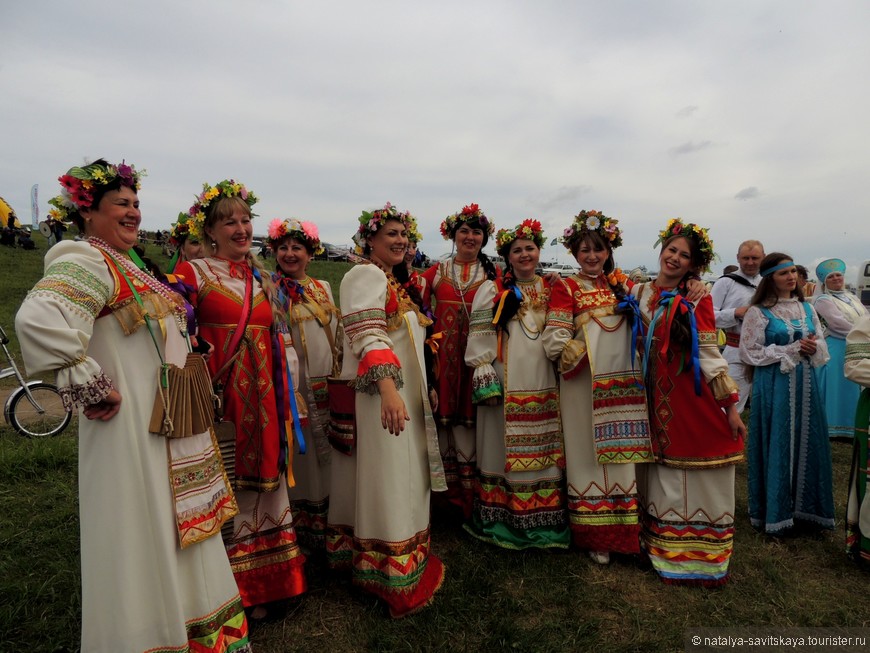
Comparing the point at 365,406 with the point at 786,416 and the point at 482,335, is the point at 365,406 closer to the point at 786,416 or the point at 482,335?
the point at 482,335

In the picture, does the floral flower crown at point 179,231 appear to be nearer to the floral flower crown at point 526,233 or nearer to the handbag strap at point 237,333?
the handbag strap at point 237,333

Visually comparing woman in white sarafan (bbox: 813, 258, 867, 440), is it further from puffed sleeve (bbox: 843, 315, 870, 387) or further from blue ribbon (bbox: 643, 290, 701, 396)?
blue ribbon (bbox: 643, 290, 701, 396)

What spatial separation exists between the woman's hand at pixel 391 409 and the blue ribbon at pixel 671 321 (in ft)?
5.89

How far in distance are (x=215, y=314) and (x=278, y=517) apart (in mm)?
1134

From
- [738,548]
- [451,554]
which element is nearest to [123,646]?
[451,554]

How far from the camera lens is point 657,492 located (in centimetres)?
346

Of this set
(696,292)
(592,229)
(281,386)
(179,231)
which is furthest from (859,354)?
(179,231)

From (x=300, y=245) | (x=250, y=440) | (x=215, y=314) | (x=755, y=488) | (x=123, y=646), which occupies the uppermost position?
(x=300, y=245)

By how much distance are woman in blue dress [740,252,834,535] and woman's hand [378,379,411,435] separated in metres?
3.05


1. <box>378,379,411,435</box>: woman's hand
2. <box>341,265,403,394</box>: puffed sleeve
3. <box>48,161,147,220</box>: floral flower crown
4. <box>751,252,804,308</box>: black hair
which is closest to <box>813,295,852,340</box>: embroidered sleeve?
<box>751,252,804,308</box>: black hair

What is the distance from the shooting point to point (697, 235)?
3.38 m

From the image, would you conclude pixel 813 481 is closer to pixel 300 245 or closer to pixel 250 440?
pixel 250 440

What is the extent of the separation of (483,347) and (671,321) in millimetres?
1228

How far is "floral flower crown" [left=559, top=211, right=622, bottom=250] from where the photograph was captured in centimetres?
359
